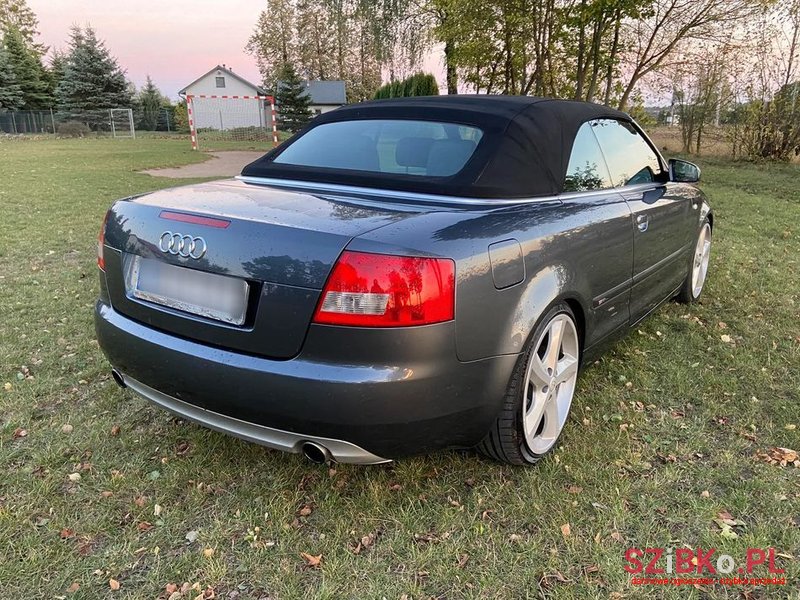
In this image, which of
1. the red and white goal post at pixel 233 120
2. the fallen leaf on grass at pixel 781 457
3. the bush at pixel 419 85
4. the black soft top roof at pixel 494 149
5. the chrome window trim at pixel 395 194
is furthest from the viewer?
the red and white goal post at pixel 233 120

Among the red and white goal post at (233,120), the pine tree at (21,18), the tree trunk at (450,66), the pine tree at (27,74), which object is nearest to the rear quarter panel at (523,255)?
the tree trunk at (450,66)

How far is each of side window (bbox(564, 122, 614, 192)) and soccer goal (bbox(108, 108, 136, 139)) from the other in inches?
1530

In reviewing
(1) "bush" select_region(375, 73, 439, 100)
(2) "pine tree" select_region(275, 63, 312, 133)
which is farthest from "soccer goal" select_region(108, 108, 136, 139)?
(1) "bush" select_region(375, 73, 439, 100)

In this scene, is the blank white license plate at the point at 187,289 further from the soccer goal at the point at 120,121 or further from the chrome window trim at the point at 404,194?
the soccer goal at the point at 120,121

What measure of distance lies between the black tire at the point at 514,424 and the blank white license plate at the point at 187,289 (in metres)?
1.05

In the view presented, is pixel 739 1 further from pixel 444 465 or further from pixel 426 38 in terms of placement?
pixel 444 465

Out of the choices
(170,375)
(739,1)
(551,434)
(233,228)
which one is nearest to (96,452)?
(170,375)

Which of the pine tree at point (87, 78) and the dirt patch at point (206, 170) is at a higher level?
the pine tree at point (87, 78)

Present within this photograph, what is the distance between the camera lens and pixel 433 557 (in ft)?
6.83

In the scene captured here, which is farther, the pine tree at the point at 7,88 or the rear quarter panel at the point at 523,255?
the pine tree at the point at 7,88

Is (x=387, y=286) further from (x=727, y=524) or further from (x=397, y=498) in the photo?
(x=727, y=524)

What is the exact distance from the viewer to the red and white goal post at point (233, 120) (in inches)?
1272

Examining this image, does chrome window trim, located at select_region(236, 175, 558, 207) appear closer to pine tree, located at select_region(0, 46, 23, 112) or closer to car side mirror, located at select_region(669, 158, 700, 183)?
car side mirror, located at select_region(669, 158, 700, 183)

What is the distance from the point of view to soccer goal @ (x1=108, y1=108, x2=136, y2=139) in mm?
37062
